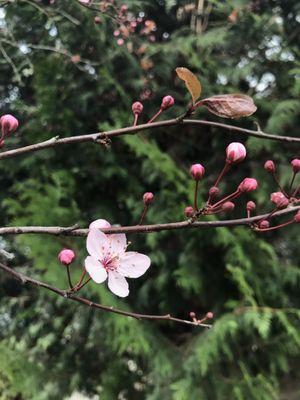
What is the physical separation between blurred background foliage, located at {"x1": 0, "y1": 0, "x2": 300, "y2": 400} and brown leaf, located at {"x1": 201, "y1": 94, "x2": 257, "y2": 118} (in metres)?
1.23

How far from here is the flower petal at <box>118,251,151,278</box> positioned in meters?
0.65

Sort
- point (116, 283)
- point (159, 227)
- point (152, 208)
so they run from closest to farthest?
point (159, 227) < point (116, 283) < point (152, 208)

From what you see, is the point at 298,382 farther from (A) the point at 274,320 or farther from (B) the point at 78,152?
(B) the point at 78,152

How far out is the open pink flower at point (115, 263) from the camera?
2.01 ft

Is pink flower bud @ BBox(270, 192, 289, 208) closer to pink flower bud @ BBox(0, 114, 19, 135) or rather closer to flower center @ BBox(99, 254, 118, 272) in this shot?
Result: flower center @ BBox(99, 254, 118, 272)

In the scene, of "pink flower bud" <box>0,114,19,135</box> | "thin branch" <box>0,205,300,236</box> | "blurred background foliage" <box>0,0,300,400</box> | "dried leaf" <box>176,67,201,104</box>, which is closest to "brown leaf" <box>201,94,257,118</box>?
"dried leaf" <box>176,67,201,104</box>

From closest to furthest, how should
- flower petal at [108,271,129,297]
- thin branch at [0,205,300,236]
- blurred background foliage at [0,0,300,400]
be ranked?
thin branch at [0,205,300,236] < flower petal at [108,271,129,297] < blurred background foliage at [0,0,300,400]

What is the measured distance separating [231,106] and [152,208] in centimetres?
150

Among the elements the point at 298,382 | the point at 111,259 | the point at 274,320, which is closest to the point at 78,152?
the point at 274,320

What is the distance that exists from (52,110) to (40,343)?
1.02m

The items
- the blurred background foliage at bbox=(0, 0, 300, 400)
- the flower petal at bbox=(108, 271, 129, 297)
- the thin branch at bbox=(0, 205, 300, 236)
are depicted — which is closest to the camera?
the thin branch at bbox=(0, 205, 300, 236)

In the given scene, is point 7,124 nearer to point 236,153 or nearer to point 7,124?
point 7,124

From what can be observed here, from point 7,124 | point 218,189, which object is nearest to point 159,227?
point 218,189

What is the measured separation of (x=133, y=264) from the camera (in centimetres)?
66
